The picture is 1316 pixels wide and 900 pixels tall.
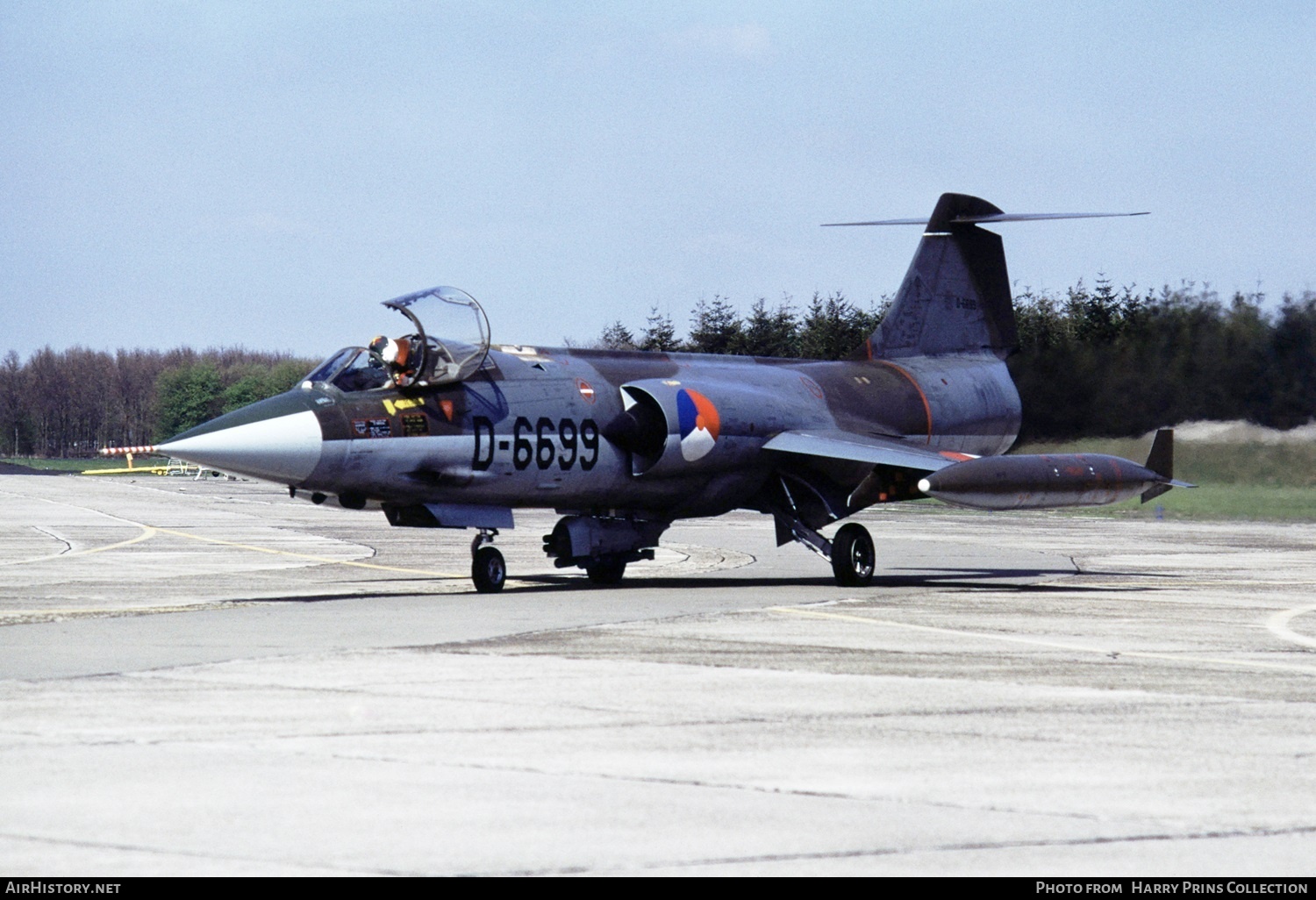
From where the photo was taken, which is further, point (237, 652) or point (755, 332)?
point (755, 332)

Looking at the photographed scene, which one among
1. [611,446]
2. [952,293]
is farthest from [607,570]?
[952,293]

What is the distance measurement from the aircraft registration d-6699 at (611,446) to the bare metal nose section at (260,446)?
2 cm

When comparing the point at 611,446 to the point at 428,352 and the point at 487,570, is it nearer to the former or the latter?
the point at 487,570

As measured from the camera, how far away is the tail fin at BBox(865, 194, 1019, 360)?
2645cm

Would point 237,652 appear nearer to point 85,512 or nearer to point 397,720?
point 397,720

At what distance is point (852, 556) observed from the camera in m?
20.8

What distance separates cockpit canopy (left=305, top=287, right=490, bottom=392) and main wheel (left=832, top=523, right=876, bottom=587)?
16.4ft

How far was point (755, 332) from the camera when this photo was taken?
2279 inches

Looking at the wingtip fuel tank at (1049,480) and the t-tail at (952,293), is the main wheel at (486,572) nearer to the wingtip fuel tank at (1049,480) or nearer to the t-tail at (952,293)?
the wingtip fuel tank at (1049,480)

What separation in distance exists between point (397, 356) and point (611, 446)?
10.5 feet

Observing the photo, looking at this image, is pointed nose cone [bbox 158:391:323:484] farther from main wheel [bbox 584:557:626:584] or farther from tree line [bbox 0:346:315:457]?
tree line [bbox 0:346:315:457]

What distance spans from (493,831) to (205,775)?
1.72 m

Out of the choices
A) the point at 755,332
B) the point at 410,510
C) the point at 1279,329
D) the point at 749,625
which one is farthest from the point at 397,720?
the point at 755,332
